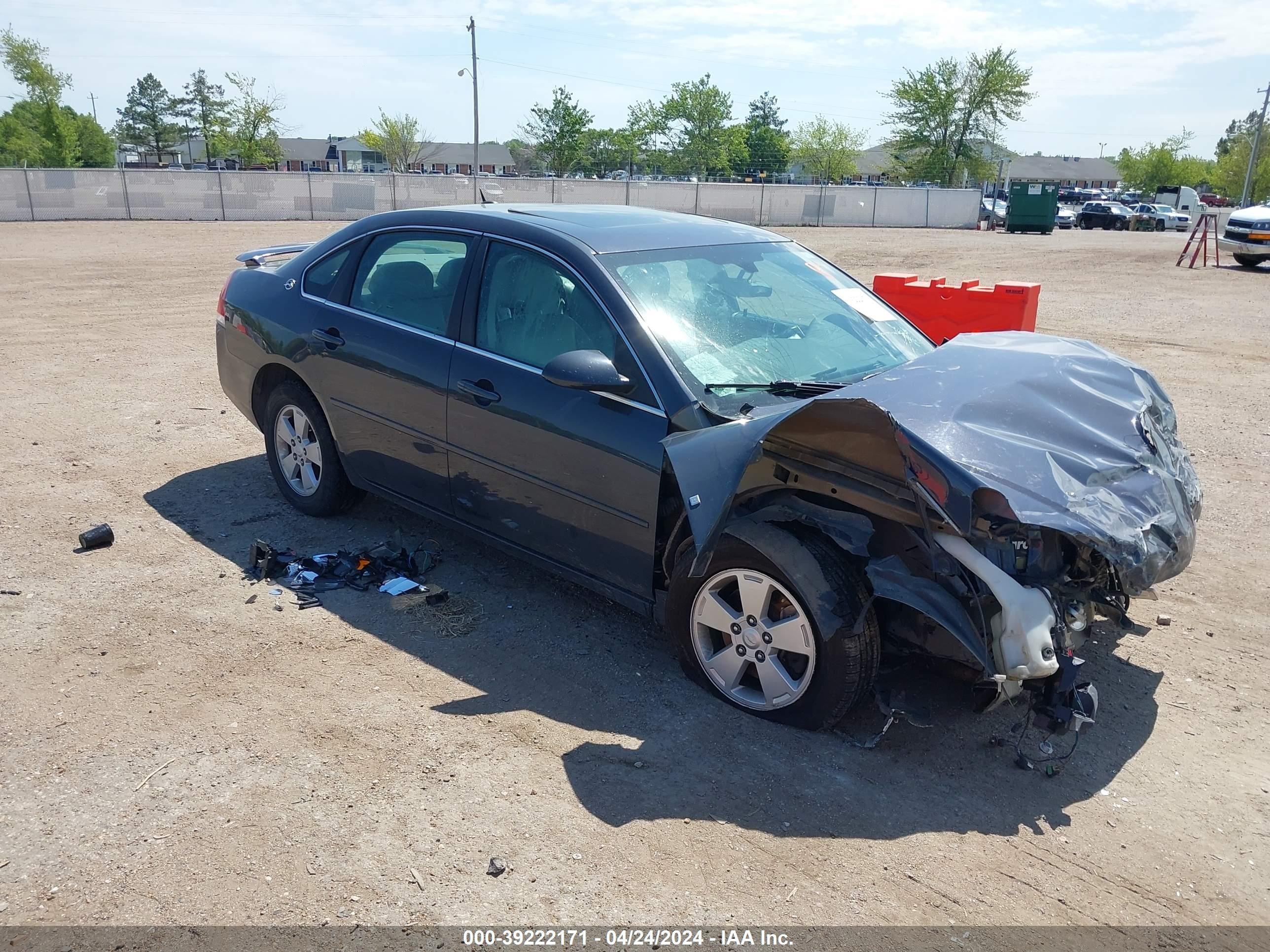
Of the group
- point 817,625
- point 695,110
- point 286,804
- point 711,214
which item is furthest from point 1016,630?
point 695,110

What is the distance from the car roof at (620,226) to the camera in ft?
14.6

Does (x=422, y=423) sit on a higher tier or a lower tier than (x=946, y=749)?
higher

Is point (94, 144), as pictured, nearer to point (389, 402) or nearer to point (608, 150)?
point (608, 150)

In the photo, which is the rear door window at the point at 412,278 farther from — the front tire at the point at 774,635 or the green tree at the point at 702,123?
the green tree at the point at 702,123

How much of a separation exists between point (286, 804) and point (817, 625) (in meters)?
1.88

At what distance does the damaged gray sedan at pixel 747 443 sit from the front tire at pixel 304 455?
0.03 meters

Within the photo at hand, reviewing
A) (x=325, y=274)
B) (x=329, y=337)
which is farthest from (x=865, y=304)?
(x=325, y=274)

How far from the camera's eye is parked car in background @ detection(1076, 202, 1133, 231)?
4916 cm

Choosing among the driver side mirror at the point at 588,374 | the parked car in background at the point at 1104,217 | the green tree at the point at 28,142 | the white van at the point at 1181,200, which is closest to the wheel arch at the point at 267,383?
the driver side mirror at the point at 588,374

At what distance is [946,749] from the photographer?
360cm

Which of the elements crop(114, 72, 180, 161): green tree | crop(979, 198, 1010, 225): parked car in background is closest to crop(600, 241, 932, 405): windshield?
crop(979, 198, 1010, 225): parked car in background

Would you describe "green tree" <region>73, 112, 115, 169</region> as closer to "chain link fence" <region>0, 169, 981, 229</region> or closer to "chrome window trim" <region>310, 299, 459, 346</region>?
"chain link fence" <region>0, 169, 981, 229</region>

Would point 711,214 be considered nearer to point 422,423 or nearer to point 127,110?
point 422,423

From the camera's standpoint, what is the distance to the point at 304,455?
18.4 ft
